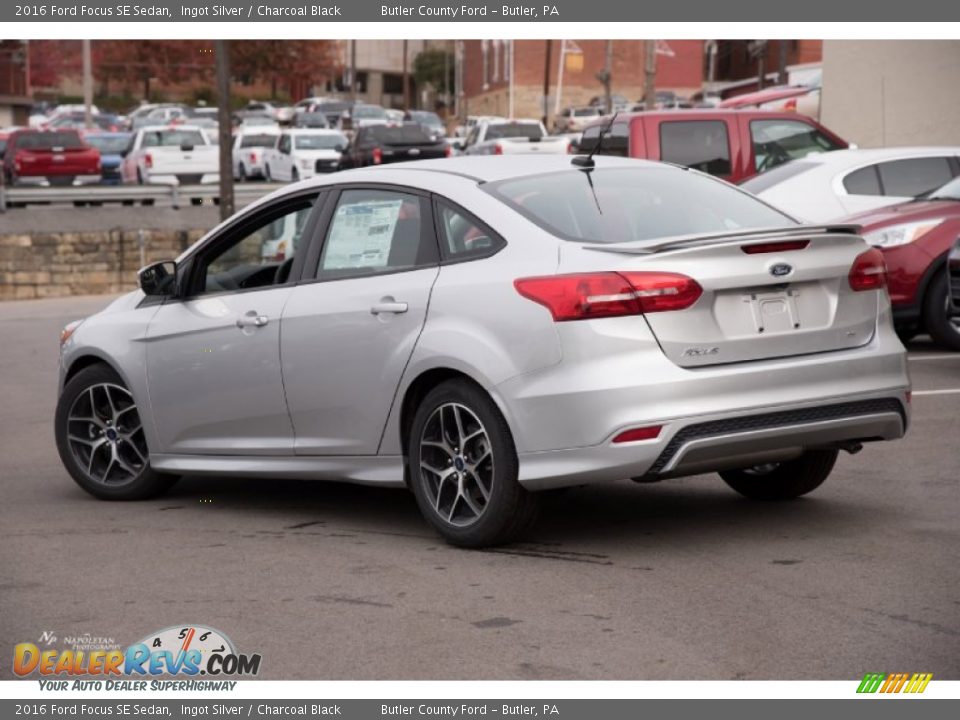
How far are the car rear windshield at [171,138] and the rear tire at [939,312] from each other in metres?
29.9

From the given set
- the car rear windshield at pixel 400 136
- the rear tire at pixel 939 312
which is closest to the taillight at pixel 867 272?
the rear tire at pixel 939 312

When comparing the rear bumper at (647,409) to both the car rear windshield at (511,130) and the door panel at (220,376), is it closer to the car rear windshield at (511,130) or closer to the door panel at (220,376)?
the door panel at (220,376)

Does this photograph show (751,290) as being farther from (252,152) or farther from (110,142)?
(110,142)

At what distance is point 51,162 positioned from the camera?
40.8 m

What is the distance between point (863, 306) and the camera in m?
6.90

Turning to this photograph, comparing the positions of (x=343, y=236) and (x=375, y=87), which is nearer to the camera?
(x=343, y=236)

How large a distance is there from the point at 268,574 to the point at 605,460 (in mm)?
1337

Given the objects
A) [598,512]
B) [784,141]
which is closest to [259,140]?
[784,141]

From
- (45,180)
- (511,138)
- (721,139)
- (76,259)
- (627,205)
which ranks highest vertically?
(627,205)

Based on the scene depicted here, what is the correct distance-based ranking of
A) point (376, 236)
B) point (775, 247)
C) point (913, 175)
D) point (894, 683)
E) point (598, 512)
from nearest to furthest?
point (894, 683), point (775, 247), point (376, 236), point (598, 512), point (913, 175)

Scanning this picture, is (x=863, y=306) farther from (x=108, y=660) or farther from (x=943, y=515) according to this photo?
(x=108, y=660)

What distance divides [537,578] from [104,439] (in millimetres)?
3173
